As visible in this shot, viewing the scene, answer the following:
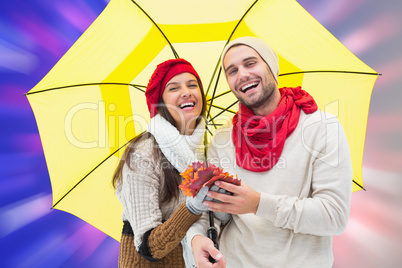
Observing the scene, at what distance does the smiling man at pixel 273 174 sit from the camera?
3.87 ft

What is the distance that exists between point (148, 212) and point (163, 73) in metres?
0.74

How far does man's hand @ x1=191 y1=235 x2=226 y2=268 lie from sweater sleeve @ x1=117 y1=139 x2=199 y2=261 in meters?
0.12

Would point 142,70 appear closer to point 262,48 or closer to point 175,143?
point 175,143

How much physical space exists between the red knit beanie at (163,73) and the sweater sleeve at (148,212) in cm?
31

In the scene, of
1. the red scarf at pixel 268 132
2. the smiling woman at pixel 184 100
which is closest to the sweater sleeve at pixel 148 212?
the smiling woman at pixel 184 100

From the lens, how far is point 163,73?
1734 millimetres

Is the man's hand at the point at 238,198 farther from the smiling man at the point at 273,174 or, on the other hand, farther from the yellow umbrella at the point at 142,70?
the yellow umbrella at the point at 142,70

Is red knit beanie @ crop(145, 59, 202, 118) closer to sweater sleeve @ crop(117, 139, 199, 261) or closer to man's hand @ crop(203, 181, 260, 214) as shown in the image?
sweater sleeve @ crop(117, 139, 199, 261)

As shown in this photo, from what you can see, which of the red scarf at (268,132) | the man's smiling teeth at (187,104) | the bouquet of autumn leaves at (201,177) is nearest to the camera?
the bouquet of autumn leaves at (201,177)

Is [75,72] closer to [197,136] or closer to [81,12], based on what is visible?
[81,12]

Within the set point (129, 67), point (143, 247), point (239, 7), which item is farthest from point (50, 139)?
point (239, 7)

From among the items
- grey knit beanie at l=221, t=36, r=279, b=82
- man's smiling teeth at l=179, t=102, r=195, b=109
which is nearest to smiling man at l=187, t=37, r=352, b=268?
grey knit beanie at l=221, t=36, r=279, b=82

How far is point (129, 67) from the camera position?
1813 millimetres

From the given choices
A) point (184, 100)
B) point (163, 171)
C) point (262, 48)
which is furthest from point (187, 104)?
point (262, 48)
